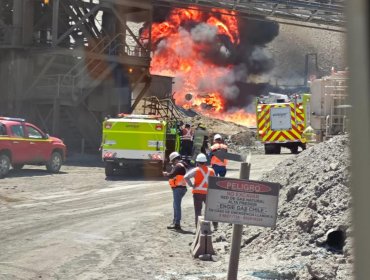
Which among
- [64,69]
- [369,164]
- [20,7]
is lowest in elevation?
[369,164]

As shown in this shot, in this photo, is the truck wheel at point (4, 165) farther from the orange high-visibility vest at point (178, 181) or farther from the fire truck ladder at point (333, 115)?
the fire truck ladder at point (333, 115)

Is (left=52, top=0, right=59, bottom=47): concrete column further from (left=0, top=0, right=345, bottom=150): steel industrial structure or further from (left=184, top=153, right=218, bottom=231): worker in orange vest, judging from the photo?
(left=184, top=153, right=218, bottom=231): worker in orange vest

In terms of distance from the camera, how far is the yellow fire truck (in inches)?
1124

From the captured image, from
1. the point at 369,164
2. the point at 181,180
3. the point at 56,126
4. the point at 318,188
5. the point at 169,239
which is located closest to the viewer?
the point at 369,164

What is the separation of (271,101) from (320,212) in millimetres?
20620

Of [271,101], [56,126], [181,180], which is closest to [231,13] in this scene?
[271,101]

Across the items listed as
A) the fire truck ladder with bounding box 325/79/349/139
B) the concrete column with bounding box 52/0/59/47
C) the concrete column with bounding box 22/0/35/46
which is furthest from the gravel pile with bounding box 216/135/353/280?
the concrete column with bounding box 22/0/35/46

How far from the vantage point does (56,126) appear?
29.3m

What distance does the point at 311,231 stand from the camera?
9258 mm

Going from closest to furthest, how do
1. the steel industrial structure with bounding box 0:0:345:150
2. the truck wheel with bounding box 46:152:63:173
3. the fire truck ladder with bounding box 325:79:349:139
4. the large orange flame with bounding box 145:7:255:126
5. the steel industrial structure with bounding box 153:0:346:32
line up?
the fire truck ladder with bounding box 325:79:349:139, the truck wheel with bounding box 46:152:63:173, the steel industrial structure with bounding box 0:0:345:150, the steel industrial structure with bounding box 153:0:346:32, the large orange flame with bounding box 145:7:255:126

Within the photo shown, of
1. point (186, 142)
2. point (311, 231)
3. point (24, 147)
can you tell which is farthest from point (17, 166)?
point (311, 231)

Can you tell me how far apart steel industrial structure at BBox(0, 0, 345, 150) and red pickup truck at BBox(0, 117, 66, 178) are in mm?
6817

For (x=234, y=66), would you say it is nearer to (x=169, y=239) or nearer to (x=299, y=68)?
(x=299, y=68)

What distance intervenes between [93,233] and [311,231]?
14.3 ft
